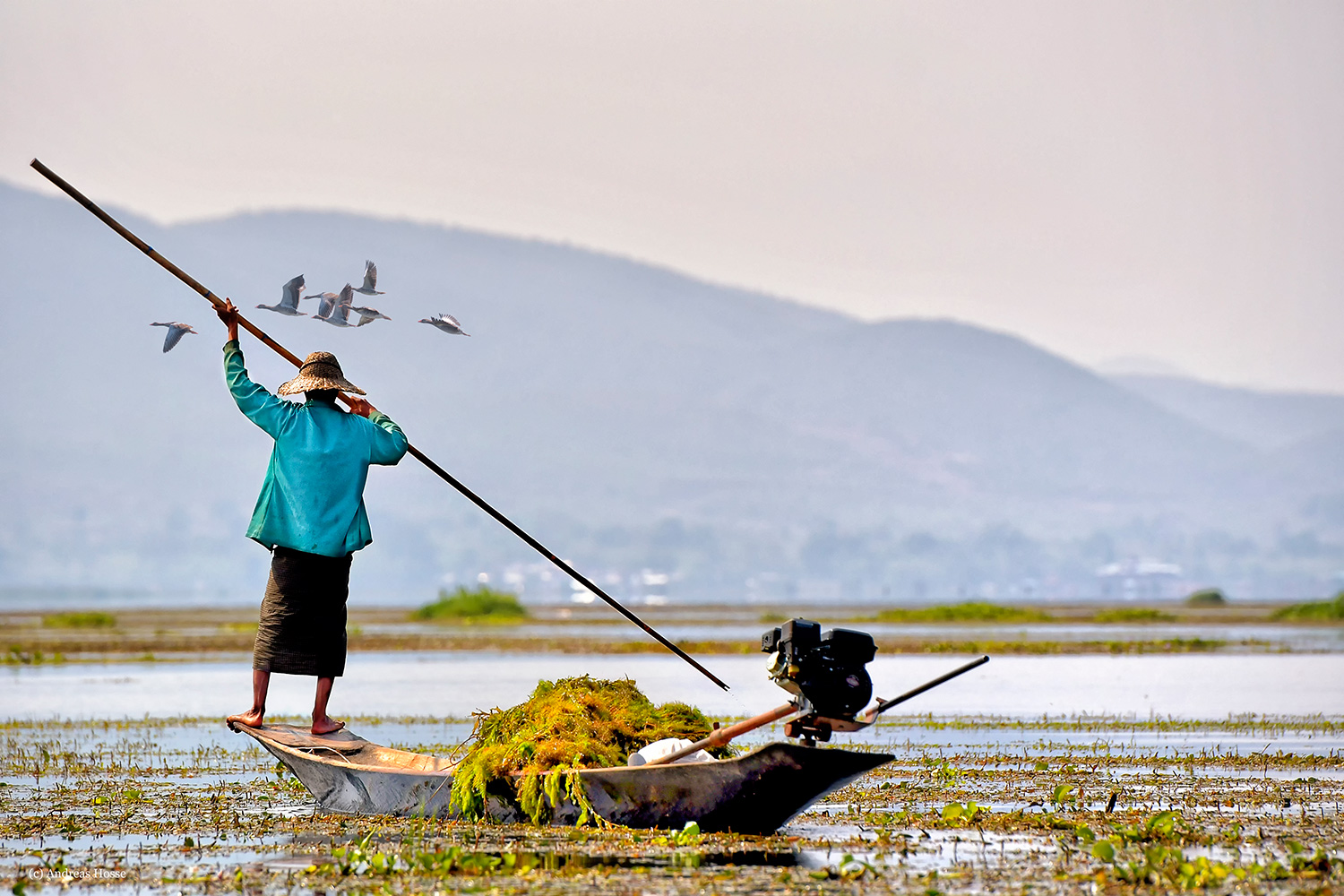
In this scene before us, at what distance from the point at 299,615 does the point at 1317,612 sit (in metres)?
61.2

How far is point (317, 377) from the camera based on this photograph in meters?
11.6

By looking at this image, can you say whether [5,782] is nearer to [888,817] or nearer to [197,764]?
[197,764]

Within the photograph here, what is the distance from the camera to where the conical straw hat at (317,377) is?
1149cm

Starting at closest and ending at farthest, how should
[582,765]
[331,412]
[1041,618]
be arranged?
[582,765]
[331,412]
[1041,618]

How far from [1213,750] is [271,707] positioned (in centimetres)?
1347

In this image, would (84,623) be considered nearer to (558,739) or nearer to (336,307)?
(336,307)

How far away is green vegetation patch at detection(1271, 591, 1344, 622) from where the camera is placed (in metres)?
63.0

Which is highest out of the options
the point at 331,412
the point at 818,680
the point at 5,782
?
the point at 331,412

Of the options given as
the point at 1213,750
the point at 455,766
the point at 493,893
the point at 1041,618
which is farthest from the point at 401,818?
the point at 1041,618

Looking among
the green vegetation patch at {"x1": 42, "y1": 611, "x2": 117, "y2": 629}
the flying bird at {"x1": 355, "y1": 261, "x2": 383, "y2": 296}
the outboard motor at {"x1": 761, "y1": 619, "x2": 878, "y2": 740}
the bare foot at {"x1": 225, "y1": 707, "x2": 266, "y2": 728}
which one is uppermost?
the flying bird at {"x1": 355, "y1": 261, "x2": 383, "y2": 296}

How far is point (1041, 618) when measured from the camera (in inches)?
2456

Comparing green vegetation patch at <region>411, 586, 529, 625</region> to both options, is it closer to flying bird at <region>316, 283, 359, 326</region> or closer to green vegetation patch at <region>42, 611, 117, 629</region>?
green vegetation patch at <region>42, 611, 117, 629</region>

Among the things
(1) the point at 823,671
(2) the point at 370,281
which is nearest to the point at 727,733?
(1) the point at 823,671

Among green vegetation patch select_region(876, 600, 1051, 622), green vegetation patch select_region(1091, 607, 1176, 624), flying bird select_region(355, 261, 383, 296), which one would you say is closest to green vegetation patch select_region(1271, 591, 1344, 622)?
green vegetation patch select_region(1091, 607, 1176, 624)
